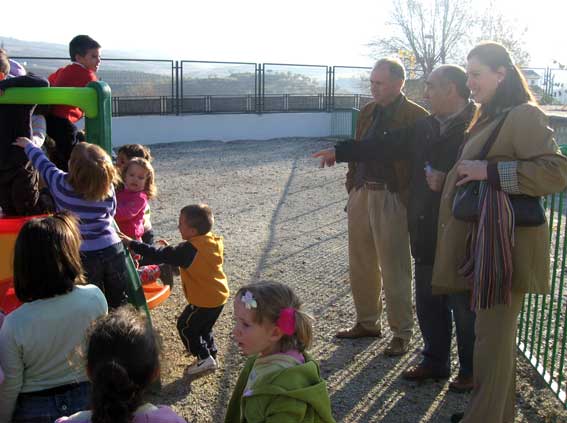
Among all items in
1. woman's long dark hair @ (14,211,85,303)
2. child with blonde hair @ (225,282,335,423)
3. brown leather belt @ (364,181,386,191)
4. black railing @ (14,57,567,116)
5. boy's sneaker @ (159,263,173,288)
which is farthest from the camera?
black railing @ (14,57,567,116)

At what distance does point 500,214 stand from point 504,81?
59 cm

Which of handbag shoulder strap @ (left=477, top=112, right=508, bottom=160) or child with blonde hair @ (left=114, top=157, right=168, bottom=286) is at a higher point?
handbag shoulder strap @ (left=477, top=112, right=508, bottom=160)

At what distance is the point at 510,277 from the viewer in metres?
2.86

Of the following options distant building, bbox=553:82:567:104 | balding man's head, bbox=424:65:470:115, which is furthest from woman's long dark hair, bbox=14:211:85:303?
distant building, bbox=553:82:567:104

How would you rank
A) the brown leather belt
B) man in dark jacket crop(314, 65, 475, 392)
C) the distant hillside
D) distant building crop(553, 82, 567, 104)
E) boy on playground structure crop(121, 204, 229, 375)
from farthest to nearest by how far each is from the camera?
distant building crop(553, 82, 567, 104), the distant hillside, the brown leather belt, boy on playground structure crop(121, 204, 229, 375), man in dark jacket crop(314, 65, 475, 392)

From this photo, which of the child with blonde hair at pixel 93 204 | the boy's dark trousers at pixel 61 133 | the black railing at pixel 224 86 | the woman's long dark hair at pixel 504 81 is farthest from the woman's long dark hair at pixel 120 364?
the black railing at pixel 224 86

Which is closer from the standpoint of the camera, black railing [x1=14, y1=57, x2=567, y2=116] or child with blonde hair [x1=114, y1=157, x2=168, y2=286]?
child with blonde hair [x1=114, y1=157, x2=168, y2=286]

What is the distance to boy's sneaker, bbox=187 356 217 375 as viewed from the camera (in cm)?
398

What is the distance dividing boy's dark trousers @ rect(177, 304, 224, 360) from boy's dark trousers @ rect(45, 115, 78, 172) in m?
1.54

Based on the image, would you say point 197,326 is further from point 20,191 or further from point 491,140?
point 491,140

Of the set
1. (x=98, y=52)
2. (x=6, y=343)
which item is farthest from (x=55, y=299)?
(x=98, y=52)

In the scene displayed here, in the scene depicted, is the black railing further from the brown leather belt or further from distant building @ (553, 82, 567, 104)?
the brown leather belt

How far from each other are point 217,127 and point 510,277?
1736 cm

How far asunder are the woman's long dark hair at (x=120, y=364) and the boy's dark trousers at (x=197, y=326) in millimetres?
1945
